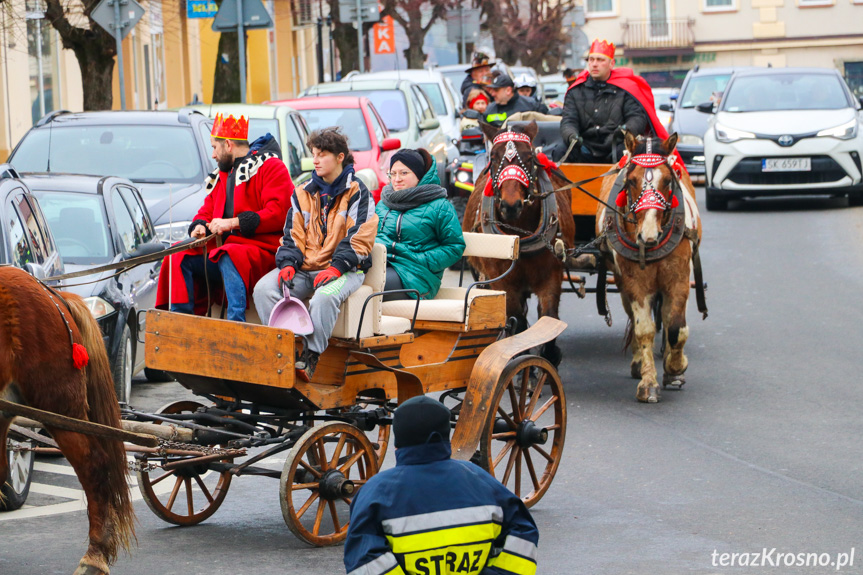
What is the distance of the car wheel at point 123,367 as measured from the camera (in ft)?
30.9

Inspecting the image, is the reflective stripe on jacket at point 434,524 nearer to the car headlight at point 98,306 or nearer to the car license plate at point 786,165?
the car headlight at point 98,306

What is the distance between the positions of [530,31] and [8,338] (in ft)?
198

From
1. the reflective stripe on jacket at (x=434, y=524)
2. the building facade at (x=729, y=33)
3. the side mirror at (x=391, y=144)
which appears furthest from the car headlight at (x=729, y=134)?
the building facade at (x=729, y=33)

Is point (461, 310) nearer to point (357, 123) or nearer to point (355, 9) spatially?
point (357, 123)

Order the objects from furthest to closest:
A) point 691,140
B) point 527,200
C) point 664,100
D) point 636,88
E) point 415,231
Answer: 1. point 664,100
2. point 691,140
3. point 636,88
4. point 527,200
5. point 415,231

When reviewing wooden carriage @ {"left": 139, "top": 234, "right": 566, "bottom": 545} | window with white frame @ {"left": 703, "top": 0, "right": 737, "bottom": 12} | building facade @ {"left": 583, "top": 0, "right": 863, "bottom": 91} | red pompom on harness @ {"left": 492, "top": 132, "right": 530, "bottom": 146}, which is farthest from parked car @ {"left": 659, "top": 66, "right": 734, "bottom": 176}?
window with white frame @ {"left": 703, "top": 0, "right": 737, "bottom": 12}

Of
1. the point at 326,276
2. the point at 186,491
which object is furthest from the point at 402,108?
the point at 326,276

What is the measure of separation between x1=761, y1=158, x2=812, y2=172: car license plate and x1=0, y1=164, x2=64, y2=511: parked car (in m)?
14.2

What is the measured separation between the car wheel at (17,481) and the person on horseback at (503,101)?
7319mm

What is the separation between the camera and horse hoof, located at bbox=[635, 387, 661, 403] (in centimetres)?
984

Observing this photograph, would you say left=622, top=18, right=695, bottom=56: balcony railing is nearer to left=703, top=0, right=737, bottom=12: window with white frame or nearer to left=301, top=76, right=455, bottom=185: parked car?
left=703, top=0, right=737, bottom=12: window with white frame

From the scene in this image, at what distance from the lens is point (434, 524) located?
3.83 metres

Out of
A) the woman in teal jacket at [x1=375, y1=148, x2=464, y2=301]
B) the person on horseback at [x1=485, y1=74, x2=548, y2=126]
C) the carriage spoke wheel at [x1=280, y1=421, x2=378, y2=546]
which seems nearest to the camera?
the carriage spoke wheel at [x1=280, y1=421, x2=378, y2=546]

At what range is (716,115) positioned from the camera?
21.4 meters
